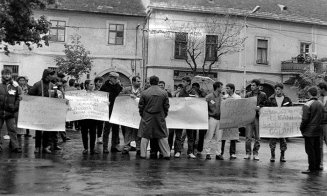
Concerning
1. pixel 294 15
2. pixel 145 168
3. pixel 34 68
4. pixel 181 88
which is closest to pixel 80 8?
pixel 34 68

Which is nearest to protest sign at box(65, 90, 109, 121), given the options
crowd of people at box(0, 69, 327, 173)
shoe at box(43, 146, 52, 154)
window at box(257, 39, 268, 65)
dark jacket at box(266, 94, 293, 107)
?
crowd of people at box(0, 69, 327, 173)

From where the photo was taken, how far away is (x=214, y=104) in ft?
42.4

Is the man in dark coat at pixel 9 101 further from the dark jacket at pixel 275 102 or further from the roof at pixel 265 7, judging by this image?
the roof at pixel 265 7

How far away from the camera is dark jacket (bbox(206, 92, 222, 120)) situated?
42.2ft

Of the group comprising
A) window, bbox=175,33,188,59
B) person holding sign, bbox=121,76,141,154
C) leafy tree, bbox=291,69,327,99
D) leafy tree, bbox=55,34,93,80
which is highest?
window, bbox=175,33,188,59

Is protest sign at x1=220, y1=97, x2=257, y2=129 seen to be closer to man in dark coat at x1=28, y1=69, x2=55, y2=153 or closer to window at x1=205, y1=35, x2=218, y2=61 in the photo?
man in dark coat at x1=28, y1=69, x2=55, y2=153

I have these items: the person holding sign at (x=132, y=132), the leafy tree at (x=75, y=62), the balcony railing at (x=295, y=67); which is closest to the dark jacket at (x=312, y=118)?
the person holding sign at (x=132, y=132)

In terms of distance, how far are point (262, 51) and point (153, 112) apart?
2954 cm

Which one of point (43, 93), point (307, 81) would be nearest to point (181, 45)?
point (307, 81)

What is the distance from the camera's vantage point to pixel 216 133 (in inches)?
508

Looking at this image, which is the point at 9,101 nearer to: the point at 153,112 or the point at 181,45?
the point at 153,112

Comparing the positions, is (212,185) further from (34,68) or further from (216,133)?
(34,68)

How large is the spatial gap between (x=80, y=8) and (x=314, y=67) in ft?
59.2

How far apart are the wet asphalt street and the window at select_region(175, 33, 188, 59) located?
24.3m
